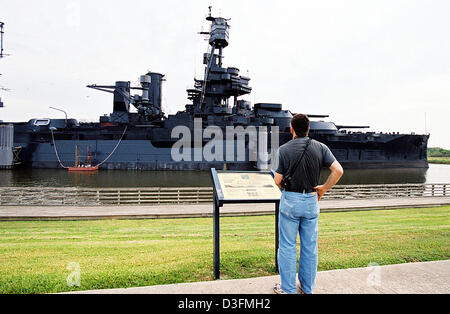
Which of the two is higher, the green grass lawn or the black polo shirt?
the black polo shirt

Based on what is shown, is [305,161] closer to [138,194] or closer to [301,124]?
[301,124]

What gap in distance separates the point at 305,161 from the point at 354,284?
61.5 inches

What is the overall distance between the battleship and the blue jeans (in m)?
32.8

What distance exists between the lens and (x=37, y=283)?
314 cm

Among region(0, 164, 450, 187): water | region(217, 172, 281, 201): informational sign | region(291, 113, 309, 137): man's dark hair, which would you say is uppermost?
region(291, 113, 309, 137): man's dark hair

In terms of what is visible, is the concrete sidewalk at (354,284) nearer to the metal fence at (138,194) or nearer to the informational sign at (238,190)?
the informational sign at (238,190)

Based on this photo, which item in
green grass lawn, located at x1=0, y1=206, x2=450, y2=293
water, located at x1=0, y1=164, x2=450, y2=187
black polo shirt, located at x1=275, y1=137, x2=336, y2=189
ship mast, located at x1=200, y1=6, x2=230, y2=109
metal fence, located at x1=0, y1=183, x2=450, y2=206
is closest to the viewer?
black polo shirt, located at x1=275, y1=137, x2=336, y2=189

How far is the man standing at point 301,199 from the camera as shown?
2684mm

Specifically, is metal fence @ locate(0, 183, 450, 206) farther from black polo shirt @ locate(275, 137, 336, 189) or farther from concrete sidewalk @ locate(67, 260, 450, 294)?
black polo shirt @ locate(275, 137, 336, 189)

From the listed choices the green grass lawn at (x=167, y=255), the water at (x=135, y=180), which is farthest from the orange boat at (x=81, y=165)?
the green grass lawn at (x=167, y=255)

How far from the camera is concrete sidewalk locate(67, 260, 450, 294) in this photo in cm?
273

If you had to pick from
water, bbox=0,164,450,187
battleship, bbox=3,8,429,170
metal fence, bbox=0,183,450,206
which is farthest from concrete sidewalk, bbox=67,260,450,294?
battleship, bbox=3,8,429,170

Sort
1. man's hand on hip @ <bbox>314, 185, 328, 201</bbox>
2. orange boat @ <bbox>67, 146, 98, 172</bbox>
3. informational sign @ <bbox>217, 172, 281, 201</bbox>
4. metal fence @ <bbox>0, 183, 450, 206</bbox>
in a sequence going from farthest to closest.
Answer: orange boat @ <bbox>67, 146, 98, 172</bbox>, metal fence @ <bbox>0, 183, 450, 206</bbox>, informational sign @ <bbox>217, 172, 281, 201</bbox>, man's hand on hip @ <bbox>314, 185, 328, 201</bbox>
